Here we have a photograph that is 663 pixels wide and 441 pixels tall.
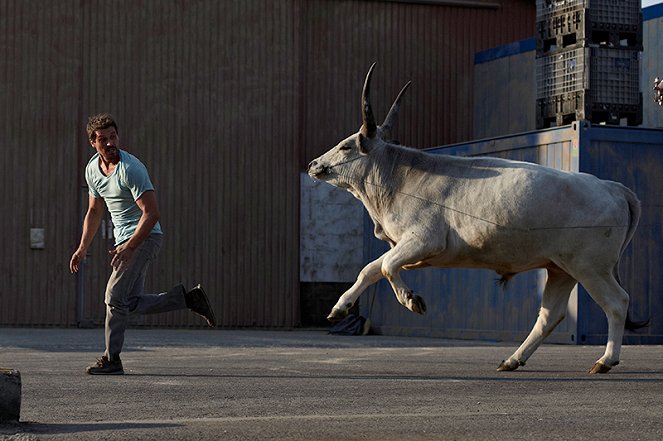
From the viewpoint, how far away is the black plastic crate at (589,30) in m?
20.2

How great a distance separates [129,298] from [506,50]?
16484mm

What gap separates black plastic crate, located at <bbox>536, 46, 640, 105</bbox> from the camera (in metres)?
20.1

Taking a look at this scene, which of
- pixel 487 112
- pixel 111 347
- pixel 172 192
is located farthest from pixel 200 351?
pixel 487 112

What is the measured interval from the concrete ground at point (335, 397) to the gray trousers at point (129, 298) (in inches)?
15.0

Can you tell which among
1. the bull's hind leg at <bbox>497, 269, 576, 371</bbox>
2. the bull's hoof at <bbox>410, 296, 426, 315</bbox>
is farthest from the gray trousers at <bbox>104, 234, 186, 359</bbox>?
the bull's hind leg at <bbox>497, 269, 576, 371</bbox>

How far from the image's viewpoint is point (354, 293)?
1109 centimetres

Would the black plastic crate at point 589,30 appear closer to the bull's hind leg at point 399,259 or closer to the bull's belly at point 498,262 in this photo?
the bull's belly at point 498,262

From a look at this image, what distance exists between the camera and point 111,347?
36.8ft

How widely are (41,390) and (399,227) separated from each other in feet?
11.7

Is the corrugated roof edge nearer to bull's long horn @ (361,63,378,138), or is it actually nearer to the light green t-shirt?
bull's long horn @ (361,63,378,138)

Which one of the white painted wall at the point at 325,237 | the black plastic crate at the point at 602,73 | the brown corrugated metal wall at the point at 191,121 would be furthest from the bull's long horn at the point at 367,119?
the white painted wall at the point at 325,237

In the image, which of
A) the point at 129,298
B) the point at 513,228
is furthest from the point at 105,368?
the point at 513,228

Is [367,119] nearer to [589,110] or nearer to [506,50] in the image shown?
[589,110]

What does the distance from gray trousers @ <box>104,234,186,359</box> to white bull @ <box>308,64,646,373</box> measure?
154 centimetres
